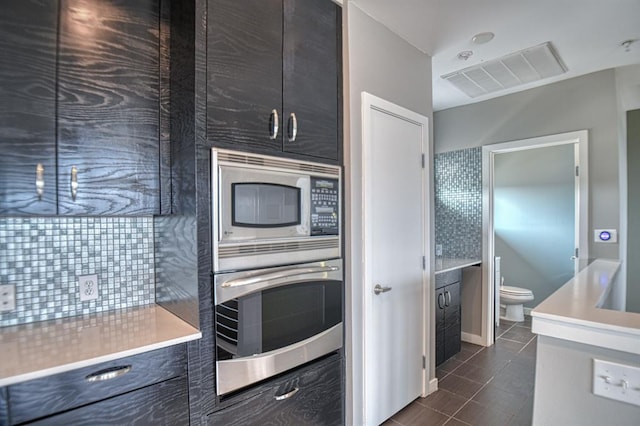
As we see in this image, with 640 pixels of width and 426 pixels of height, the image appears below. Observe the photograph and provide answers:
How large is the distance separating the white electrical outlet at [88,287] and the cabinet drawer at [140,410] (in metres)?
0.61

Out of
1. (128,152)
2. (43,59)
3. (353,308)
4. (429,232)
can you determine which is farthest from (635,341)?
(43,59)

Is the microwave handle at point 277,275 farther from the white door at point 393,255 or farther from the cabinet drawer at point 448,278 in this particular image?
the cabinet drawer at point 448,278

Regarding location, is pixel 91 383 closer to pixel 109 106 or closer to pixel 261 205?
pixel 261 205

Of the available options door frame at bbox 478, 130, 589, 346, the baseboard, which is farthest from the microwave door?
the baseboard

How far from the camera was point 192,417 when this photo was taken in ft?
4.11

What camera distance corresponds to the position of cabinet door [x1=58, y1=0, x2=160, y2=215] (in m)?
1.24

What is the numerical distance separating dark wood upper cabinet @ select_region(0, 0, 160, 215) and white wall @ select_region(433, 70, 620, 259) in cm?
337

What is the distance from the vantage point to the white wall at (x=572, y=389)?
0.99 m

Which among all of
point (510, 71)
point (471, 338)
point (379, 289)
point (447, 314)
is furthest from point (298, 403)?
point (510, 71)

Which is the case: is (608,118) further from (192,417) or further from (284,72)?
(192,417)

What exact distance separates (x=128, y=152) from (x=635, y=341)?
74.1 inches

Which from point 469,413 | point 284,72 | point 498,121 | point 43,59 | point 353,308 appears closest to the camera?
point 43,59

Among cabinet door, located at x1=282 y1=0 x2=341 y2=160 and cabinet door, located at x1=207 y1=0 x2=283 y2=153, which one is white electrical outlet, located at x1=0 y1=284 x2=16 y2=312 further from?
cabinet door, located at x1=282 y1=0 x2=341 y2=160

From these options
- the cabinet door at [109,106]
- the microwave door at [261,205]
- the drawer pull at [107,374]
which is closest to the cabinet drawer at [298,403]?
the drawer pull at [107,374]
